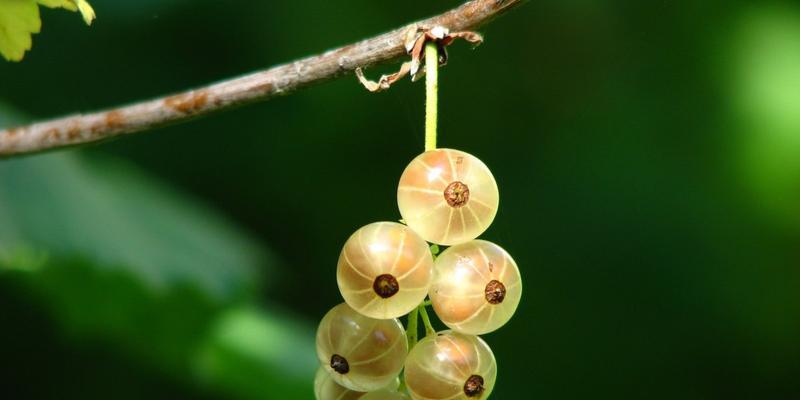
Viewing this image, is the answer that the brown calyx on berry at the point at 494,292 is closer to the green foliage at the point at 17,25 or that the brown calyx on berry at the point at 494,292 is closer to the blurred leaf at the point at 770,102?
the green foliage at the point at 17,25

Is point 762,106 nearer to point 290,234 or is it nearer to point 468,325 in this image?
point 290,234

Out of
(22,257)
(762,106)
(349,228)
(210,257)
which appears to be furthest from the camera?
(349,228)

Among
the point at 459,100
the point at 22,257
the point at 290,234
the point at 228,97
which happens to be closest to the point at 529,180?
the point at 459,100

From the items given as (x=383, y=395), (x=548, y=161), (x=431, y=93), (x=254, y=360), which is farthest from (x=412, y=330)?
(x=548, y=161)

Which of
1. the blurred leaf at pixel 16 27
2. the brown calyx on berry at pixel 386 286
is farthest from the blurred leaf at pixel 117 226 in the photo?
the brown calyx on berry at pixel 386 286

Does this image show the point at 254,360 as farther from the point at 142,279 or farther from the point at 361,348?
the point at 361,348

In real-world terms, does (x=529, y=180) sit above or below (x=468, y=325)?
above
